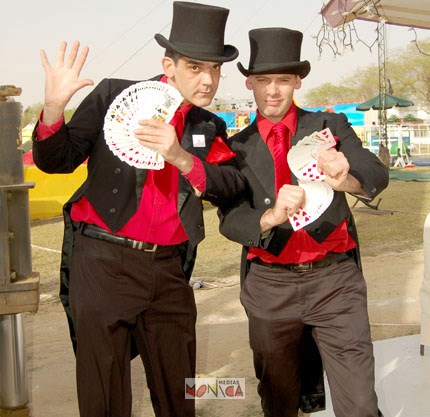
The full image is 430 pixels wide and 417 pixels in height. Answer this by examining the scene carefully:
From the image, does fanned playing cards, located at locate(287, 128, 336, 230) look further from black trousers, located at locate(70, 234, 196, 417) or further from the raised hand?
the raised hand

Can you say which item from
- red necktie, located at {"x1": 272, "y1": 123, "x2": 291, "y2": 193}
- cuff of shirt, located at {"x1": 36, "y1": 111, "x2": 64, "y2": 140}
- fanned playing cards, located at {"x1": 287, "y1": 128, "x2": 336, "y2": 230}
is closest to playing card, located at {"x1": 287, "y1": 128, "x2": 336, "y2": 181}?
fanned playing cards, located at {"x1": 287, "y1": 128, "x2": 336, "y2": 230}

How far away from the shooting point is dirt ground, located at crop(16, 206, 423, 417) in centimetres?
355

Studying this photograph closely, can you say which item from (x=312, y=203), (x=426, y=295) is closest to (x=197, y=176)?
(x=312, y=203)

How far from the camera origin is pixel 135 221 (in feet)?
7.98

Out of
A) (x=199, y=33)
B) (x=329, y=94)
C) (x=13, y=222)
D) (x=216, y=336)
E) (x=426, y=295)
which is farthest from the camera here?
(x=329, y=94)

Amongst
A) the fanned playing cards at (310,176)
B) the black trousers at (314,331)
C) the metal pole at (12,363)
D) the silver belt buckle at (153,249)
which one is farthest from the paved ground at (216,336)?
the fanned playing cards at (310,176)

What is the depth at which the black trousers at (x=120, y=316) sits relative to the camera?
7.95 feet

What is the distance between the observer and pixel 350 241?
8.55ft

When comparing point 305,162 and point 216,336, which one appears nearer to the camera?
point 305,162

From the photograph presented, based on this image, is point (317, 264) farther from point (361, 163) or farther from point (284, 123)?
point (284, 123)

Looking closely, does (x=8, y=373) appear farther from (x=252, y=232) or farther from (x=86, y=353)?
(x=252, y=232)

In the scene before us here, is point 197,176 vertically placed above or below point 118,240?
above

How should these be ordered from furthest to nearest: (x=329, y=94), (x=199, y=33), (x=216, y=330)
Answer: (x=329, y=94), (x=216, y=330), (x=199, y=33)

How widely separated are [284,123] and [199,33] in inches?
19.8
